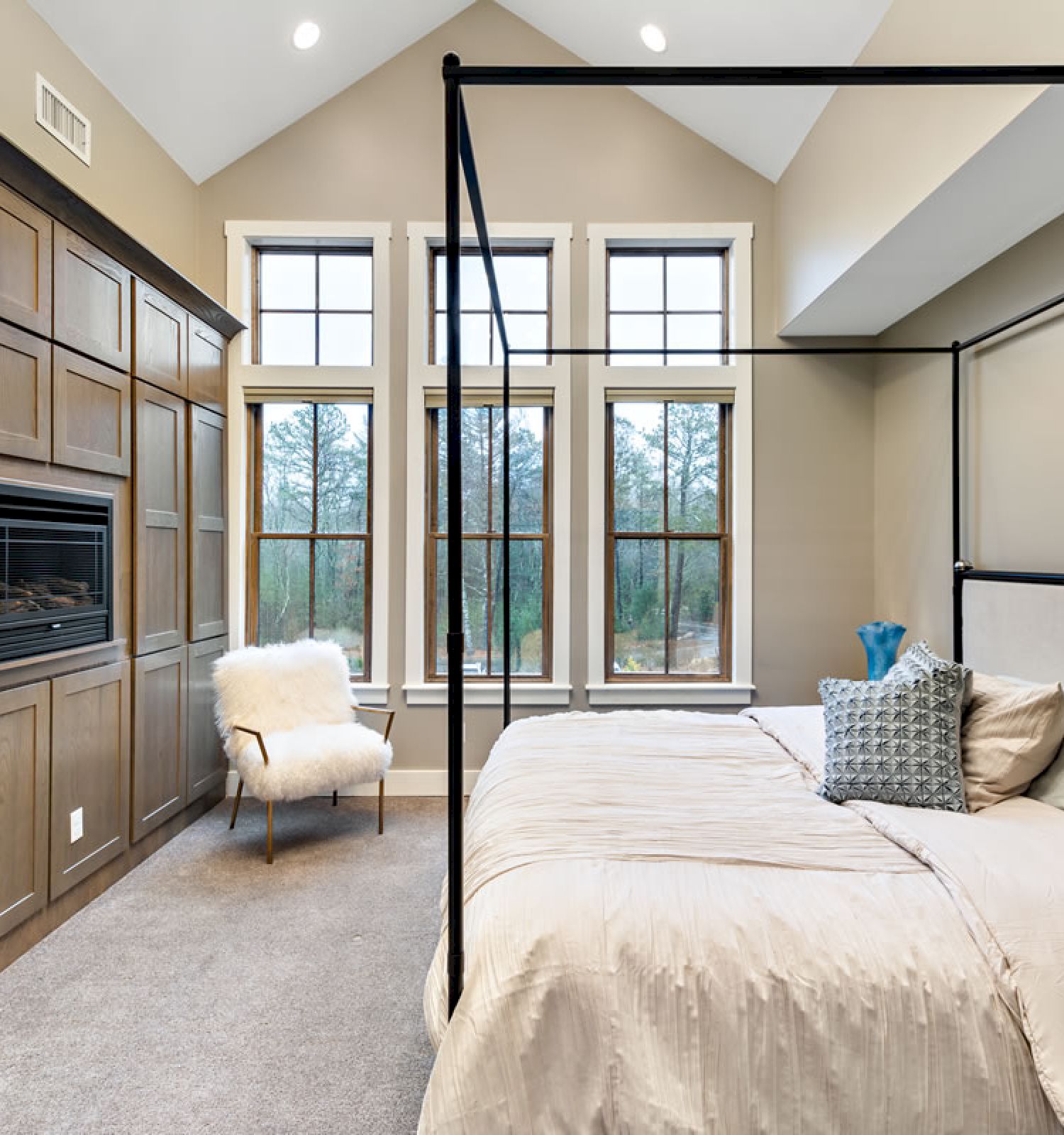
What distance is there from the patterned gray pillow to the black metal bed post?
1.13 m

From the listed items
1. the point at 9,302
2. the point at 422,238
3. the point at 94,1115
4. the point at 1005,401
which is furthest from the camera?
the point at 422,238

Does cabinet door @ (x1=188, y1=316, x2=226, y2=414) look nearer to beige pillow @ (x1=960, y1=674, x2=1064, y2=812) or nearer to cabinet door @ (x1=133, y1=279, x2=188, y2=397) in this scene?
cabinet door @ (x1=133, y1=279, x2=188, y2=397)

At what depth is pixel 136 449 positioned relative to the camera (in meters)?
3.01

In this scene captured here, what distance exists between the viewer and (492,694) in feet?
12.7

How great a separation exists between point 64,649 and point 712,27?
3.55m

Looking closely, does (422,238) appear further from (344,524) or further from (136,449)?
(136,449)

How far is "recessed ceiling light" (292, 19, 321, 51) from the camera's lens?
3.34m

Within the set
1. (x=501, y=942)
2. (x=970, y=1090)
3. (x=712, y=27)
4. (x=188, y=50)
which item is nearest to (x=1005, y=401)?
→ (x=712, y=27)

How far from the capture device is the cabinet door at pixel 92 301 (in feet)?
8.34

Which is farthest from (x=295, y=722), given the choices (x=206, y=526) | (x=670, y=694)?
(x=670, y=694)

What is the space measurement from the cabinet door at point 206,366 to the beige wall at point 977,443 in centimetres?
344

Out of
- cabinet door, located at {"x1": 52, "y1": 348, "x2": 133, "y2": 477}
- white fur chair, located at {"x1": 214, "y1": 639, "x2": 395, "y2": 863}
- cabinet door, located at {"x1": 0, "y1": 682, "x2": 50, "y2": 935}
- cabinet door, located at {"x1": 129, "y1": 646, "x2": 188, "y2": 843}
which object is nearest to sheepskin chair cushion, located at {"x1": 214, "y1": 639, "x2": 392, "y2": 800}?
white fur chair, located at {"x1": 214, "y1": 639, "x2": 395, "y2": 863}

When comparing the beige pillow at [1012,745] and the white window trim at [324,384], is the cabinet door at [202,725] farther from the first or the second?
the beige pillow at [1012,745]

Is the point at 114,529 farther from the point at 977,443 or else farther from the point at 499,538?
the point at 977,443
